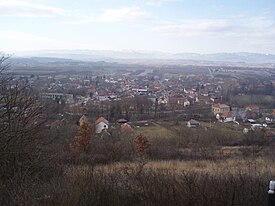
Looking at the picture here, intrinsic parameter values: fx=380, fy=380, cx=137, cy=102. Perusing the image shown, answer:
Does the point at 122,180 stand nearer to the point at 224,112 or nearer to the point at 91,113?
the point at 91,113

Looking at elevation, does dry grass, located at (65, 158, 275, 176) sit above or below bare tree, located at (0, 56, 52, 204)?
below

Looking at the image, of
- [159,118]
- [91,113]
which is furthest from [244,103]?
[91,113]

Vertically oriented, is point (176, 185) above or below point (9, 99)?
below

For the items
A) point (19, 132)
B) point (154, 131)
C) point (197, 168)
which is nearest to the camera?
point (19, 132)

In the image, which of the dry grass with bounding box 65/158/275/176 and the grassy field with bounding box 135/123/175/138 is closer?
the dry grass with bounding box 65/158/275/176

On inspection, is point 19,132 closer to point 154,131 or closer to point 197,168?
point 197,168

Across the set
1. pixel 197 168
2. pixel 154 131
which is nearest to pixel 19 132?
pixel 197 168

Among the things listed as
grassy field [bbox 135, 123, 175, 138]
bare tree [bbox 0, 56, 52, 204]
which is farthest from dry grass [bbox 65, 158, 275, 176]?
grassy field [bbox 135, 123, 175, 138]

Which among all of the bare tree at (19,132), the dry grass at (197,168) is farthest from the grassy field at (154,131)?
the bare tree at (19,132)

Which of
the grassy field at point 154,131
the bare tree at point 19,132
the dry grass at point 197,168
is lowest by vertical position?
the grassy field at point 154,131

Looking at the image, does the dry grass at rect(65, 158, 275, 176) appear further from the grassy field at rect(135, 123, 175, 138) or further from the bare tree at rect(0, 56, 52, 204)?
the grassy field at rect(135, 123, 175, 138)

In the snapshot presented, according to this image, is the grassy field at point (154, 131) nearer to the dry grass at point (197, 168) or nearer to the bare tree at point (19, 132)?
the dry grass at point (197, 168)
